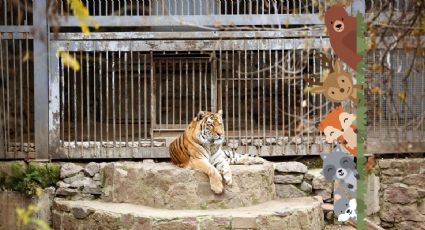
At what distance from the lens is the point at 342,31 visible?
19.3 feet

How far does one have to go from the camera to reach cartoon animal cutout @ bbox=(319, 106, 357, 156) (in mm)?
6207

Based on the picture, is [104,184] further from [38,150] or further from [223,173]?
[223,173]

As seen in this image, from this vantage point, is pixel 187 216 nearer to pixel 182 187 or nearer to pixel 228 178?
pixel 182 187

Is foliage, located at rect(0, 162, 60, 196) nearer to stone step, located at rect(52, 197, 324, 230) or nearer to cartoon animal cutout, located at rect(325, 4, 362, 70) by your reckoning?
stone step, located at rect(52, 197, 324, 230)

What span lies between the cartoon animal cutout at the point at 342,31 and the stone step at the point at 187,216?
9.88 feet

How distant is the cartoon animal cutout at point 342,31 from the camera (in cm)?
587

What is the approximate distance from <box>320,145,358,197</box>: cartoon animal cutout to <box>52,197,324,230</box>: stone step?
2196 millimetres

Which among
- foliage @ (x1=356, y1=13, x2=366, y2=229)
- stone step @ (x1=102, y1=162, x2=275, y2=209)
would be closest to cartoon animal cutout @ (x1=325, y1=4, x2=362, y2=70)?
foliage @ (x1=356, y1=13, x2=366, y2=229)

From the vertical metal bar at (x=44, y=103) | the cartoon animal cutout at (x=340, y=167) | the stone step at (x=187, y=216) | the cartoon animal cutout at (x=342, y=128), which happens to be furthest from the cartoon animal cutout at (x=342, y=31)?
the vertical metal bar at (x=44, y=103)

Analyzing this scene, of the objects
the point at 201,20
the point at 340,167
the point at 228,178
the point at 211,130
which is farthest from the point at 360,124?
the point at 201,20

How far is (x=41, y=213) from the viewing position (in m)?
9.68

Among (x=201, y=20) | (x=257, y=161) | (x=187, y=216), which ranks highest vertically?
(x=201, y=20)

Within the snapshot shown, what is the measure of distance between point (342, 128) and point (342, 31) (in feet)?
2.87

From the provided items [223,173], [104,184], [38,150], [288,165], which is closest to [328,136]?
[223,173]
